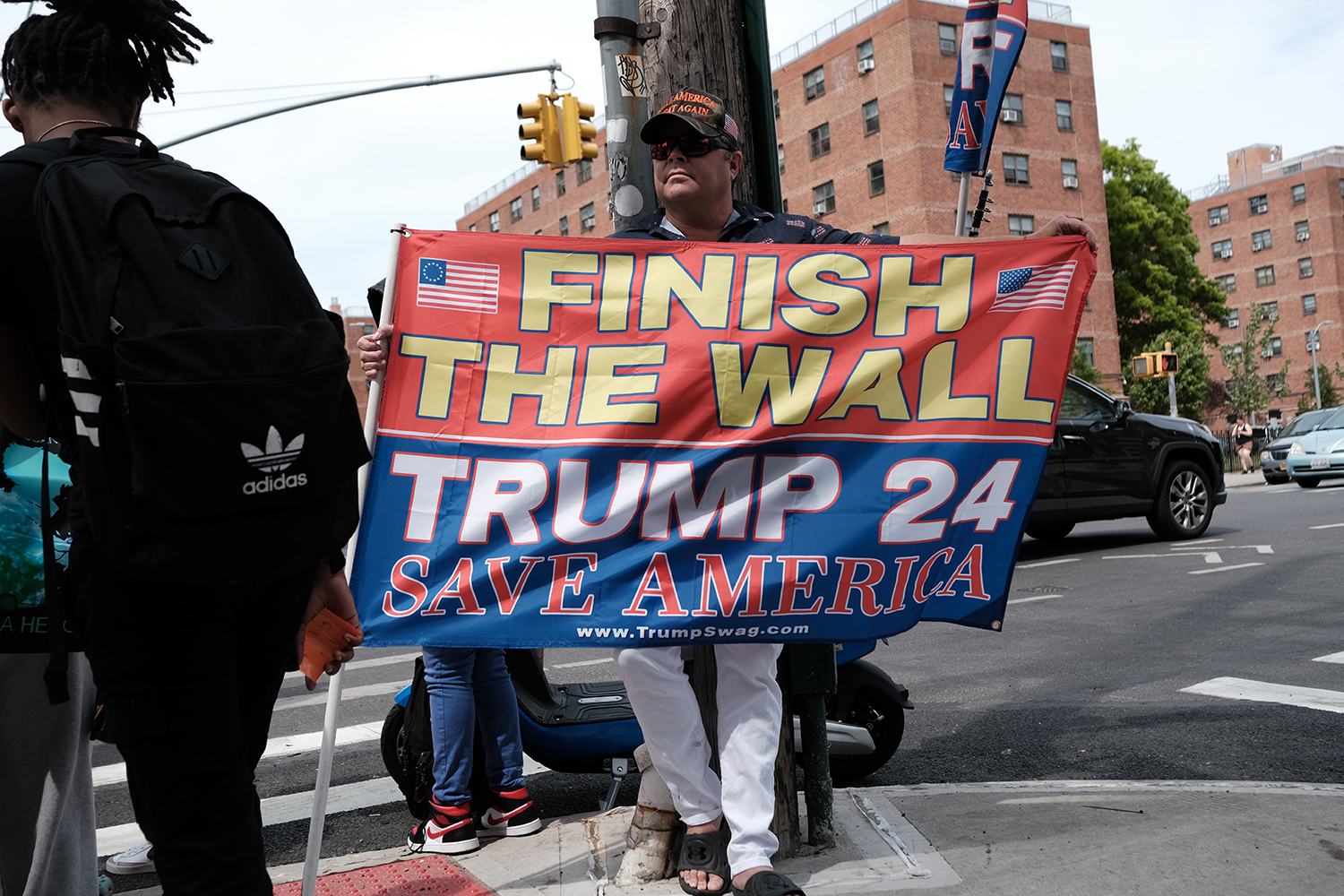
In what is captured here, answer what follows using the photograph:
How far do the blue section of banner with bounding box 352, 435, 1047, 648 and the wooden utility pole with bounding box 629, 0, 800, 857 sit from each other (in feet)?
1.37

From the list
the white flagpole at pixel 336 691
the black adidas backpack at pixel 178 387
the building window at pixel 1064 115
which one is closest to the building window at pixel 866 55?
the building window at pixel 1064 115

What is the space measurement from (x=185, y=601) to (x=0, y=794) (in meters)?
1.07

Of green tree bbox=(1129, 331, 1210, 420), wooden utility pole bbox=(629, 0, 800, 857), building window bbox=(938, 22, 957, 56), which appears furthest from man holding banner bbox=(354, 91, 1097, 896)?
green tree bbox=(1129, 331, 1210, 420)

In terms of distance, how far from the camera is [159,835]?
1.78 meters

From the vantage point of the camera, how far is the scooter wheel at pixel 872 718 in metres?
4.49

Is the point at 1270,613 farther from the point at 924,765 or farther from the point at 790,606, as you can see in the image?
the point at 790,606

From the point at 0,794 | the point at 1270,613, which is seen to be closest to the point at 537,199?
the point at 1270,613

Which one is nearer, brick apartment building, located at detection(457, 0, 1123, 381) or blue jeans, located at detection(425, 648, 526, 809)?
blue jeans, located at detection(425, 648, 526, 809)

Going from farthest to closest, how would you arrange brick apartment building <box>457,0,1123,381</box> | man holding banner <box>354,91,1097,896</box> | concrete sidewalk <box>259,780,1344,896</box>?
brick apartment building <box>457,0,1123,381</box>
man holding banner <box>354,91,1097,896</box>
concrete sidewalk <box>259,780,1344,896</box>

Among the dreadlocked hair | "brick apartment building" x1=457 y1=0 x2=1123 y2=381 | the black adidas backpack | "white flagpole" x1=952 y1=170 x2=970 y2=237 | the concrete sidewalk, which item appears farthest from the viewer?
"brick apartment building" x1=457 y1=0 x2=1123 y2=381

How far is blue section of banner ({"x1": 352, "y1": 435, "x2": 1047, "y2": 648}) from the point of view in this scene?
10.2 ft

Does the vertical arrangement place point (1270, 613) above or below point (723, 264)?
below

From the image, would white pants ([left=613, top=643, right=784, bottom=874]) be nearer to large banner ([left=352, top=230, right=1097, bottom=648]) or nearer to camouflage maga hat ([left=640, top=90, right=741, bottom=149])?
large banner ([left=352, top=230, right=1097, bottom=648])

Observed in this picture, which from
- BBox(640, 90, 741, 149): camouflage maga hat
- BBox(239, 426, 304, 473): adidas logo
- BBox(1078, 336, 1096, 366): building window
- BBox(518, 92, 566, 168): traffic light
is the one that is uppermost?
BBox(518, 92, 566, 168): traffic light
